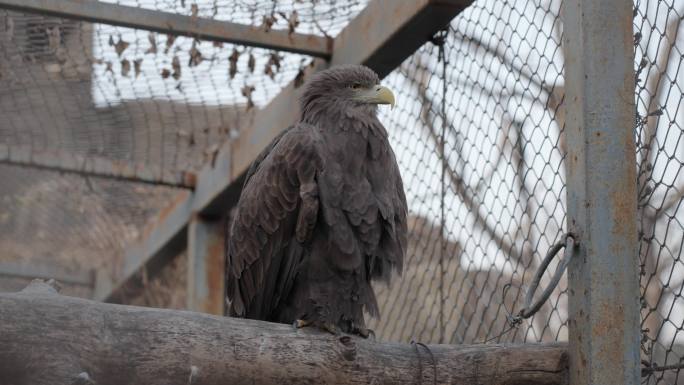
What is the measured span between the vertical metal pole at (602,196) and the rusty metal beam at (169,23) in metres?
1.83

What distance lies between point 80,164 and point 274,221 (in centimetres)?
217

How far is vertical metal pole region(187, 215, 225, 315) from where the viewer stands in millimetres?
6281

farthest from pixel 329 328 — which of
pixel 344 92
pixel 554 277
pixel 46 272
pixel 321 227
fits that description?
pixel 46 272

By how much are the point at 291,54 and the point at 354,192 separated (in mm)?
1448

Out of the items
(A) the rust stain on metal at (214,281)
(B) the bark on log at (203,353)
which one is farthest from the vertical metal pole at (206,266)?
(B) the bark on log at (203,353)

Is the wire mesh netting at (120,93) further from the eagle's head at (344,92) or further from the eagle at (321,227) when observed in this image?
the eagle at (321,227)

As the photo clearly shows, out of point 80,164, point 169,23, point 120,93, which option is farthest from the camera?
point 80,164

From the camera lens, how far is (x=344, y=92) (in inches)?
188

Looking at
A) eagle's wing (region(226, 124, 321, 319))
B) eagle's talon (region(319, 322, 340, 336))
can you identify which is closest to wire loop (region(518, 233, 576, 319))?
eagle's talon (region(319, 322, 340, 336))

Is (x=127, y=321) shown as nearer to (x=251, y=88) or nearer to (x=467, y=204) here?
(x=467, y=204)

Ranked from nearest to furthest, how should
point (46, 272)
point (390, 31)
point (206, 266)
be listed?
point (390, 31) → point (206, 266) → point (46, 272)

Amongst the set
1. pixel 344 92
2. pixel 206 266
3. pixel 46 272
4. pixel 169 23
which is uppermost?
pixel 169 23

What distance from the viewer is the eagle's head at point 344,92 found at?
472 centimetres

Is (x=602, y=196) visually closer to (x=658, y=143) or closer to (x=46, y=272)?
(x=658, y=143)
